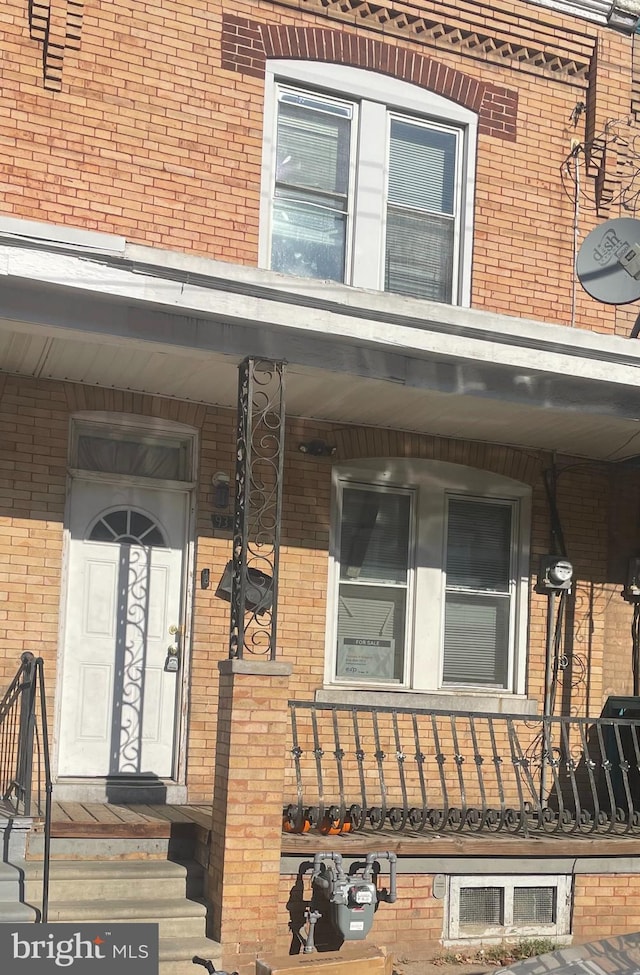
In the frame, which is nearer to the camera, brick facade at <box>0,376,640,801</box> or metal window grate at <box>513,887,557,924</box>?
metal window grate at <box>513,887,557,924</box>

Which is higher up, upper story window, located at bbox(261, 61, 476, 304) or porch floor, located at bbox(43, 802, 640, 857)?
upper story window, located at bbox(261, 61, 476, 304)

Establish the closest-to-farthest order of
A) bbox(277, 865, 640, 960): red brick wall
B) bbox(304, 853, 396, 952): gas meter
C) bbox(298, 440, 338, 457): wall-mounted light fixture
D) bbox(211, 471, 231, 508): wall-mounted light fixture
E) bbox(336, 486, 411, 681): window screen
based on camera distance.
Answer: bbox(304, 853, 396, 952): gas meter, bbox(277, 865, 640, 960): red brick wall, bbox(211, 471, 231, 508): wall-mounted light fixture, bbox(298, 440, 338, 457): wall-mounted light fixture, bbox(336, 486, 411, 681): window screen

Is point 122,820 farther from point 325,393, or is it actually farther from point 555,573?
point 555,573

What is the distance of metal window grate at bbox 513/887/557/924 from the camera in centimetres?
818

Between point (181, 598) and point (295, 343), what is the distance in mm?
2405

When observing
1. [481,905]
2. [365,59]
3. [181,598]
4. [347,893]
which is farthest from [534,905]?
[365,59]

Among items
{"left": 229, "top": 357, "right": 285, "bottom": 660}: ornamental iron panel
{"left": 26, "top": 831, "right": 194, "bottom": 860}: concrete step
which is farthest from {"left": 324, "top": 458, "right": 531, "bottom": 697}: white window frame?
{"left": 26, "top": 831, "right": 194, "bottom": 860}: concrete step

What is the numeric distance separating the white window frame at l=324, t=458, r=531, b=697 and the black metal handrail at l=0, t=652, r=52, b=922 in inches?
92.2

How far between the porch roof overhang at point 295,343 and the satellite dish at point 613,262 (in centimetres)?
50

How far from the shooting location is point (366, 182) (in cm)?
985

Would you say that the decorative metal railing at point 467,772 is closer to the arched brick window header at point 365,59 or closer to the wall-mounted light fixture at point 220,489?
the wall-mounted light fixture at point 220,489

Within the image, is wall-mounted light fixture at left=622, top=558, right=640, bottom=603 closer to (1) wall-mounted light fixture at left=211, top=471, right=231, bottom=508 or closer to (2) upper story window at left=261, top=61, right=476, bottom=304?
(2) upper story window at left=261, top=61, right=476, bottom=304

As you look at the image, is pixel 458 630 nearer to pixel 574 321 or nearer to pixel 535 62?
pixel 574 321

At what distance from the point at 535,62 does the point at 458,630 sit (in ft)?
15.8
